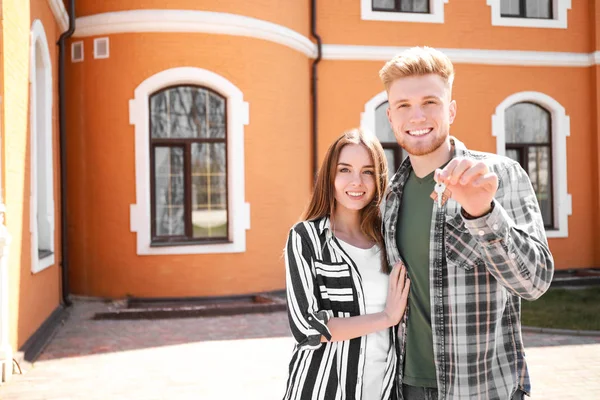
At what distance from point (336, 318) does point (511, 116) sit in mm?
11181

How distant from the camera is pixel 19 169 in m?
6.75

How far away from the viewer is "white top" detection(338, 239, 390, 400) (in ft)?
8.14

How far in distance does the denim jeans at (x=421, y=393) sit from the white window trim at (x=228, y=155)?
7714 mm

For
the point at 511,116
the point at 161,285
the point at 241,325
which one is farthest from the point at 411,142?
the point at 511,116

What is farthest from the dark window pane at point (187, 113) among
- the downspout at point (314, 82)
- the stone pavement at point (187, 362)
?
the stone pavement at point (187, 362)

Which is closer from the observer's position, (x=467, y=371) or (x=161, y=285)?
(x=467, y=371)

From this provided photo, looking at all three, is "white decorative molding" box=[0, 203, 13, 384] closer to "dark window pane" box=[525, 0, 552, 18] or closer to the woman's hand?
the woman's hand

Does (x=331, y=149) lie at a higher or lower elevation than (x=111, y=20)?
lower

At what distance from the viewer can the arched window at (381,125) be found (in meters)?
11.8

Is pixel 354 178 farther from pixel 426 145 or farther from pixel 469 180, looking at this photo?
pixel 469 180

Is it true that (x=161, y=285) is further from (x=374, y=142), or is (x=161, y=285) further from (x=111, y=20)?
(x=374, y=142)

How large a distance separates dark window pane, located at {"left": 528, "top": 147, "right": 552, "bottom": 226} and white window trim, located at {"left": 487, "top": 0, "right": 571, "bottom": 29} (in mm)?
2356

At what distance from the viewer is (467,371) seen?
7.25 feet

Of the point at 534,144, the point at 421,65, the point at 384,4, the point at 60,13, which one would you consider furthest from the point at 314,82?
the point at 421,65
